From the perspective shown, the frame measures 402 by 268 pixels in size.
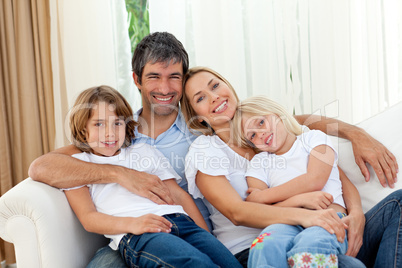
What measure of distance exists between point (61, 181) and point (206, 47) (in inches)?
55.0

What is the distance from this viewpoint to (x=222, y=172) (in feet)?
5.45

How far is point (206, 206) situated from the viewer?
190 cm

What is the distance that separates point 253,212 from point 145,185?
425 millimetres

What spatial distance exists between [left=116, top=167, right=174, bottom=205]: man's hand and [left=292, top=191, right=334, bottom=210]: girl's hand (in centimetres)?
50

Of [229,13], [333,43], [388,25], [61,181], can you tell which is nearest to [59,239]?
[61,181]

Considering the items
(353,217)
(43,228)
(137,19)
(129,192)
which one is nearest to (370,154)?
(353,217)

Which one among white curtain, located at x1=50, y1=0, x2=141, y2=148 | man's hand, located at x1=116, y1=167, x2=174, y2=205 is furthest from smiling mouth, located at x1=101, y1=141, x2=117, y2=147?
white curtain, located at x1=50, y1=0, x2=141, y2=148

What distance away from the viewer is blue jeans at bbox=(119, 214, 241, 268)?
52.8 inches

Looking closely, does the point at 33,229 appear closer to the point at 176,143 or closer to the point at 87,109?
the point at 87,109

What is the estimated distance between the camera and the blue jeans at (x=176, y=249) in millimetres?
1341

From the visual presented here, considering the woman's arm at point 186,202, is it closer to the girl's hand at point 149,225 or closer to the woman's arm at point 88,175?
the woman's arm at point 88,175

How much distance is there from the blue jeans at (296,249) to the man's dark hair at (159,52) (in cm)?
93

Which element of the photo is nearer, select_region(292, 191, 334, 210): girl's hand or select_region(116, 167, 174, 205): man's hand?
select_region(292, 191, 334, 210): girl's hand

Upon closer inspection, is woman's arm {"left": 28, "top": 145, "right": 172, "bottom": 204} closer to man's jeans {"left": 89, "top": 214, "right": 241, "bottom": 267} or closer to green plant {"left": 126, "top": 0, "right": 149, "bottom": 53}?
man's jeans {"left": 89, "top": 214, "right": 241, "bottom": 267}
